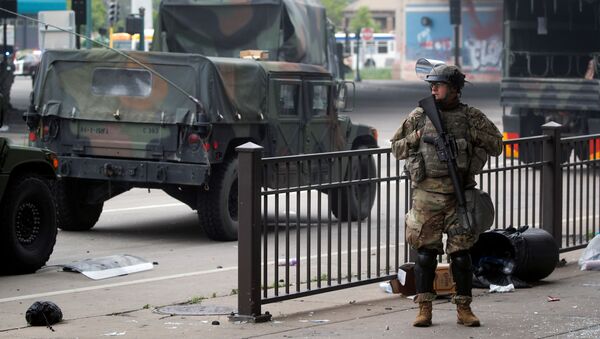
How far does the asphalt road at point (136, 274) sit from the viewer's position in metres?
10.1

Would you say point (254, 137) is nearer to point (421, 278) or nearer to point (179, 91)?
point (179, 91)

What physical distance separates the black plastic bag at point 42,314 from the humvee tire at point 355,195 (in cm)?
212

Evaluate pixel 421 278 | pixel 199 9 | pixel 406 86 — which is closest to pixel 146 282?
pixel 421 278

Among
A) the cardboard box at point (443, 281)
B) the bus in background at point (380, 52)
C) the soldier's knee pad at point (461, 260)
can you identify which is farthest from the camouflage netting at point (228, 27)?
the bus in background at point (380, 52)

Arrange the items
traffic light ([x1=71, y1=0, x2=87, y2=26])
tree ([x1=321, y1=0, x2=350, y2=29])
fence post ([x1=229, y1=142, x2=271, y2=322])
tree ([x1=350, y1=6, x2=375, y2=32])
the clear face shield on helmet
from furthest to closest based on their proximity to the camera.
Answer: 1. tree ([x1=321, y1=0, x2=350, y2=29])
2. tree ([x1=350, y1=6, x2=375, y2=32])
3. traffic light ([x1=71, y1=0, x2=87, y2=26])
4. fence post ([x1=229, y1=142, x2=271, y2=322])
5. the clear face shield on helmet

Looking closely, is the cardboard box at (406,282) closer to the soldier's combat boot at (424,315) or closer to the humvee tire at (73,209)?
the soldier's combat boot at (424,315)

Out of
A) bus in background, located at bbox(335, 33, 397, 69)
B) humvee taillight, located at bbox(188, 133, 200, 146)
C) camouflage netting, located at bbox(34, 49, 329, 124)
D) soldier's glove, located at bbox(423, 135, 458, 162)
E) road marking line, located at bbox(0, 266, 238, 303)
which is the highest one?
bus in background, located at bbox(335, 33, 397, 69)

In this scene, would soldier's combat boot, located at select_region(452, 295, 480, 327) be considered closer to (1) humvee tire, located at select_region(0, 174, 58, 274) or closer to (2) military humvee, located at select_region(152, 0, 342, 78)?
(1) humvee tire, located at select_region(0, 174, 58, 274)

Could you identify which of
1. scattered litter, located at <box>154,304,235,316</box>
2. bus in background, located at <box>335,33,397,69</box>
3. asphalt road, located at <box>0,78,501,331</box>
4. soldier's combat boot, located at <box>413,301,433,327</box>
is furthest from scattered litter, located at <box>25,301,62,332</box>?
bus in background, located at <box>335,33,397,69</box>

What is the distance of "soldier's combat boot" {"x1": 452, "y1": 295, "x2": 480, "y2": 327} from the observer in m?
8.31

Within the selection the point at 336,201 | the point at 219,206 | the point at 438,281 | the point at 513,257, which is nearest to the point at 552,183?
the point at 513,257

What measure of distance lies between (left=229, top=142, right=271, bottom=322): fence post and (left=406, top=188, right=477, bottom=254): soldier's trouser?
1.04 m

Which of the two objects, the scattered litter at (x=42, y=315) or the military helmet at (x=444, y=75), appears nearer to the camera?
the military helmet at (x=444, y=75)

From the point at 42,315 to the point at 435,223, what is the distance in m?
2.75
